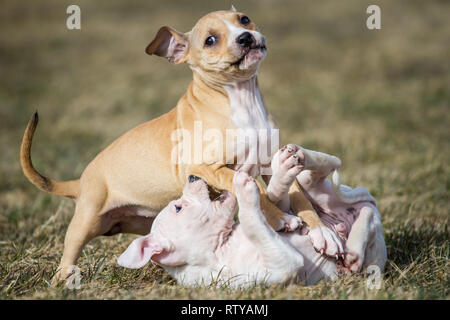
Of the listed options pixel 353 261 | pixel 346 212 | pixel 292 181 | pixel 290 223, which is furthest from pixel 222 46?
pixel 353 261

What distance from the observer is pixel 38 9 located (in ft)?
65.7

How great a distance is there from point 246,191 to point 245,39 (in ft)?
3.69

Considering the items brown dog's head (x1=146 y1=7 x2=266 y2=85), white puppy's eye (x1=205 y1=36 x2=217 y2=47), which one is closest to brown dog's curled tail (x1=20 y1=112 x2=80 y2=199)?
brown dog's head (x1=146 y1=7 x2=266 y2=85)

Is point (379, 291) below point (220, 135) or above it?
below

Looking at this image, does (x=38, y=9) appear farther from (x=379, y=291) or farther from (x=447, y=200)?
(x=379, y=291)

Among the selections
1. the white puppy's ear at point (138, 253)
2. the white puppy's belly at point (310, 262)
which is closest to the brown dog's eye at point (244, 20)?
the white puppy's belly at point (310, 262)

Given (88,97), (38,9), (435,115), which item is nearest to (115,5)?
(38,9)

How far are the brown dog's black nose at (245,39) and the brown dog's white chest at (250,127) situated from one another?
11.8 inches

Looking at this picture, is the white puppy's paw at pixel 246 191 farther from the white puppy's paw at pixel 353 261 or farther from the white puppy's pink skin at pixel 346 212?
the white puppy's paw at pixel 353 261

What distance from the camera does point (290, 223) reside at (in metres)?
3.56

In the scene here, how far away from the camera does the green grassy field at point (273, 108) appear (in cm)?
374

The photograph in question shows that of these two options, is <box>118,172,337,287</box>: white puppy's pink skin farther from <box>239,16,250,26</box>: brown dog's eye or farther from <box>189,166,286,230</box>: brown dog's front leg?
<box>239,16,250,26</box>: brown dog's eye

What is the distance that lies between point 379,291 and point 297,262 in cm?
48

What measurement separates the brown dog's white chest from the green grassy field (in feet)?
3.16
